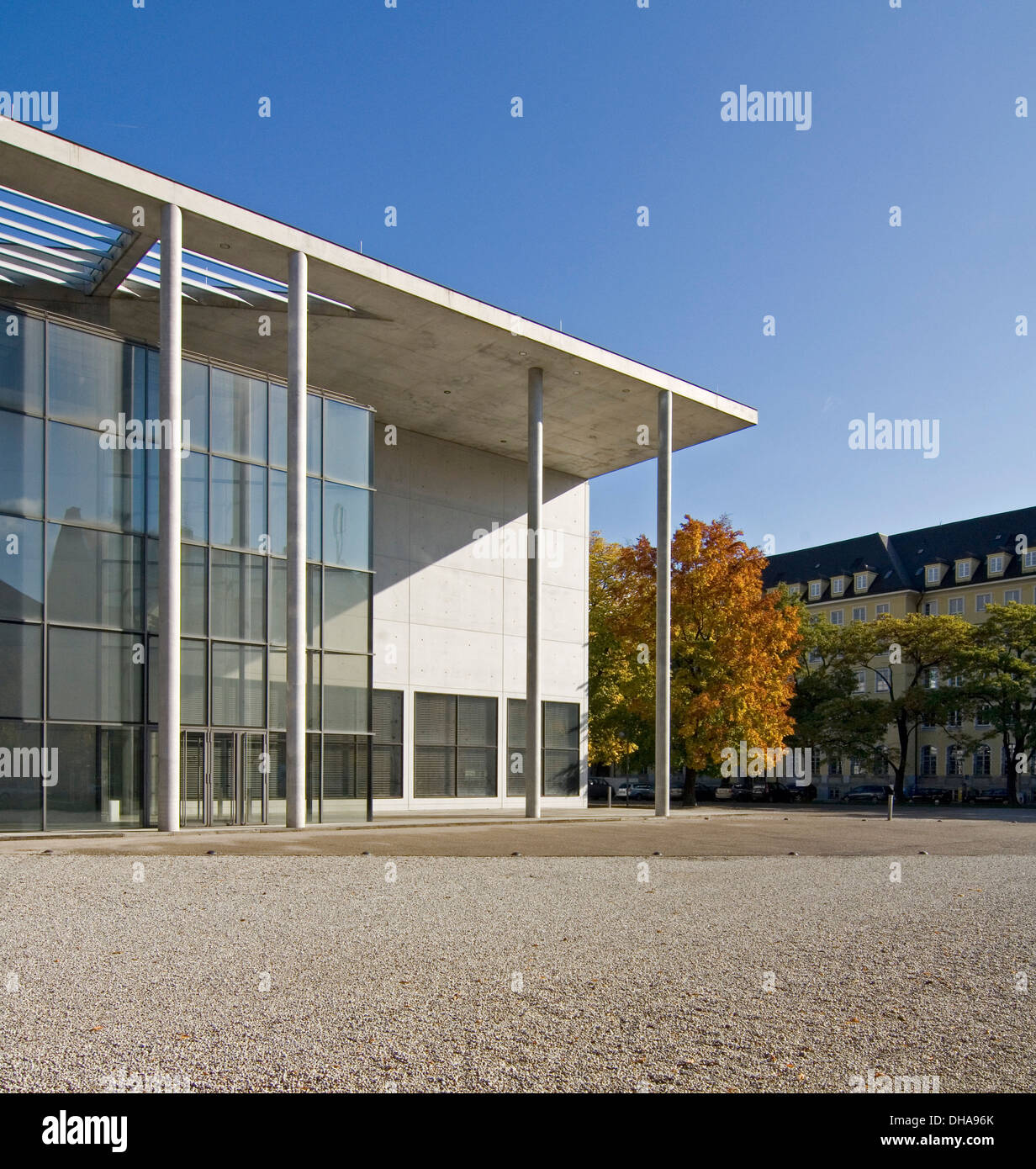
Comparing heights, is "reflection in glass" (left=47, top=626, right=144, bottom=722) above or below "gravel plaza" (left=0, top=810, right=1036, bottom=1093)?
above


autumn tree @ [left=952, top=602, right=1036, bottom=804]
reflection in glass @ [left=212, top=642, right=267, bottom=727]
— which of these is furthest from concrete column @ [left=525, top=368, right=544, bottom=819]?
autumn tree @ [left=952, top=602, right=1036, bottom=804]

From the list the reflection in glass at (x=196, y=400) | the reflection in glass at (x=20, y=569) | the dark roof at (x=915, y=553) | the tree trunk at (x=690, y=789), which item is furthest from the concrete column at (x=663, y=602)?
the dark roof at (x=915, y=553)

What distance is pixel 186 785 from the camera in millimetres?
23484

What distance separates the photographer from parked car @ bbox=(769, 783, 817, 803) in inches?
2664

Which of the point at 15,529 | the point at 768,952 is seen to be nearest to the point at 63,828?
the point at 15,529

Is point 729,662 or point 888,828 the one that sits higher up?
point 729,662

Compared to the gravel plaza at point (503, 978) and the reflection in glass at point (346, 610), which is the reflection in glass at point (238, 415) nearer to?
the reflection in glass at point (346, 610)

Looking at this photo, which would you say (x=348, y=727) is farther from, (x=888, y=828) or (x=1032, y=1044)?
(x=1032, y=1044)

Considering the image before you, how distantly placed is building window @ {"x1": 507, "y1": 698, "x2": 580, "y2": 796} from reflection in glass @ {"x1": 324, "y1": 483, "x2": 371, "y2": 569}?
1246 cm

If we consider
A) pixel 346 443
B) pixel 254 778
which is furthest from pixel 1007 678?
pixel 254 778

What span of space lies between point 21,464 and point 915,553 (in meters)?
83.0

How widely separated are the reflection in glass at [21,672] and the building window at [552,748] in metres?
19.5

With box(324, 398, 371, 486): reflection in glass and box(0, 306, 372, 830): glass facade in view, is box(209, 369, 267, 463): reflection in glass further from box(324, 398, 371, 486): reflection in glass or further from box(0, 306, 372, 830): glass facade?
box(324, 398, 371, 486): reflection in glass

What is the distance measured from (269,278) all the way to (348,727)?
10.8m
